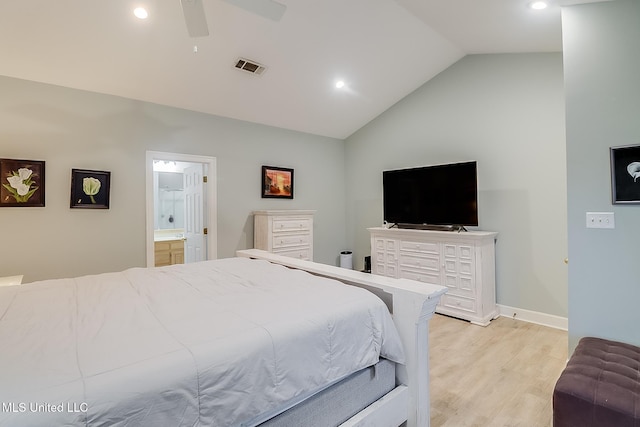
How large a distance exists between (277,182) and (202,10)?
3.03 meters

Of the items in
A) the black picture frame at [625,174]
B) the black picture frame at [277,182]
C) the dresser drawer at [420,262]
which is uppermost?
the black picture frame at [277,182]

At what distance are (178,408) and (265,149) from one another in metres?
4.03

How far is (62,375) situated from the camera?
0.86 meters

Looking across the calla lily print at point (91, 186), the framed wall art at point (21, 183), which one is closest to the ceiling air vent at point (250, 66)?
the calla lily print at point (91, 186)

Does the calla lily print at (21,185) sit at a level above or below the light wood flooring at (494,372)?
above

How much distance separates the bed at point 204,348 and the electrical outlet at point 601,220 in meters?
1.41

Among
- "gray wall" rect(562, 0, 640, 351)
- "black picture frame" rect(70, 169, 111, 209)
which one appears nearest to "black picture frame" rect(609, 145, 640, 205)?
"gray wall" rect(562, 0, 640, 351)

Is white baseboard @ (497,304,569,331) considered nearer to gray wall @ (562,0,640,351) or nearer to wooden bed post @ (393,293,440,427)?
gray wall @ (562,0,640,351)

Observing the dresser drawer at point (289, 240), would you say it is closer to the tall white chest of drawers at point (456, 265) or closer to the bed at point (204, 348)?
the tall white chest of drawers at point (456, 265)

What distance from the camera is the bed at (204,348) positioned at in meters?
0.85

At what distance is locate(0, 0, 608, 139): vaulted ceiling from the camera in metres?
2.55

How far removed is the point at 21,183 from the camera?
9.53 ft

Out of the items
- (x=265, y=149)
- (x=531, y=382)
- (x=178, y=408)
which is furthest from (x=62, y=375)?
(x=265, y=149)

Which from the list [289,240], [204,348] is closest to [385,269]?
[289,240]
